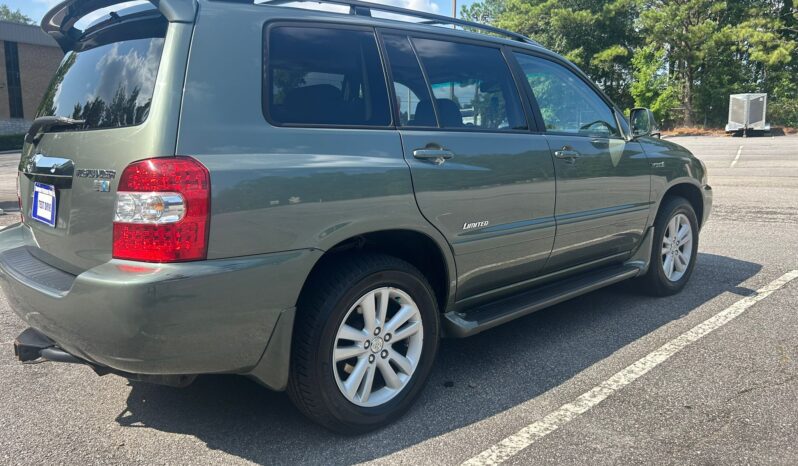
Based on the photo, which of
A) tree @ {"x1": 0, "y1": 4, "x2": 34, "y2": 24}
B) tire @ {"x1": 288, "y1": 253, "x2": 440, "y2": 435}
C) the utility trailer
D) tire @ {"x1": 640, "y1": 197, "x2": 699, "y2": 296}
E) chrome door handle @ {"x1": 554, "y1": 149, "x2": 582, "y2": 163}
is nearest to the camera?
tire @ {"x1": 288, "y1": 253, "x2": 440, "y2": 435}

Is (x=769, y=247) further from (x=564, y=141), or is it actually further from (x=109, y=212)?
(x=109, y=212)

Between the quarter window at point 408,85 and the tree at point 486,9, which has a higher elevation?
the tree at point 486,9

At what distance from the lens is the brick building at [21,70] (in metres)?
49.1

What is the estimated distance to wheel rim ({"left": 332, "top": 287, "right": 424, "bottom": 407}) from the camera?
2689 millimetres

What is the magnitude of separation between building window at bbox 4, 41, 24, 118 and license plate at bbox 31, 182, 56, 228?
186 ft

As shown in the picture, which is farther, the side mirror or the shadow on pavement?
the side mirror

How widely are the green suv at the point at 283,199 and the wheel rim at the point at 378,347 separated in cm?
1

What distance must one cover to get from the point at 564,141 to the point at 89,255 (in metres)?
2.66

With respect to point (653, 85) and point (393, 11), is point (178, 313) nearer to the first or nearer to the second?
point (393, 11)

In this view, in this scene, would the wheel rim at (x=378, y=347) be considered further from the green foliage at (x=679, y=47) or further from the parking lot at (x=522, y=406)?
the green foliage at (x=679, y=47)

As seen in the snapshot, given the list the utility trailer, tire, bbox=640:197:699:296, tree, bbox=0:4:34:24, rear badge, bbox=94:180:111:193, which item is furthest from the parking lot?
tree, bbox=0:4:34:24

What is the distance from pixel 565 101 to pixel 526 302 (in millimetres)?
1422

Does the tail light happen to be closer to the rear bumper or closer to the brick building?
the rear bumper

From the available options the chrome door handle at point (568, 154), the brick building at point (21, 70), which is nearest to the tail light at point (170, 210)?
the chrome door handle at point (568, 154)
